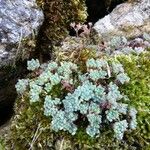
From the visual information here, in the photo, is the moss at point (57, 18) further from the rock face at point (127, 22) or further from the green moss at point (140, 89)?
the green moss at point (140, 89)

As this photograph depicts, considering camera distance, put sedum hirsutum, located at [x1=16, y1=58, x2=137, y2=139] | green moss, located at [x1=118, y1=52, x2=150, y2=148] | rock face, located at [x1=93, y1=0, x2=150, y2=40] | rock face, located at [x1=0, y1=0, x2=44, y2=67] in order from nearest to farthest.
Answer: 1. sedum hirsutum, located at [x1=16, y1=58, x2=137, y2=139]
2. green moss, located at [x1=118, y1=52, x2=150, y2=148]
3. rock face, located at [x1=0, y1=0, x2=44, y2=67]
4. rock face, located at [x1=93, y1=0, x2=150, y2=40]

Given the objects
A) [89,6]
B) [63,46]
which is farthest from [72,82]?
[89,6]

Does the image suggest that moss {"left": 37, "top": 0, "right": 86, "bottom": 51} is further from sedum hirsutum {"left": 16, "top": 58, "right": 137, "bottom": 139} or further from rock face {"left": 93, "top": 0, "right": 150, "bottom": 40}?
sedum hirsutum {"left": 16, "top": 58, "right": 137, "bottom": 139}


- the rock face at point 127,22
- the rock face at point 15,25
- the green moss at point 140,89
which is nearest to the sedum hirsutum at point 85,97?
the green moss at point 140,89

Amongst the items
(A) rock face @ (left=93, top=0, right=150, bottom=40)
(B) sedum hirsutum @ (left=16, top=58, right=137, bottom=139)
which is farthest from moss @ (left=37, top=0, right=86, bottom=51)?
(B) sedum hirsutum @ (left=16, top=58, right=137, bottom=139)

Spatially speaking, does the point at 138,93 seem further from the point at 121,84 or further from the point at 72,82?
the point at 72,82

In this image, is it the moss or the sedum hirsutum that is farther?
the moss

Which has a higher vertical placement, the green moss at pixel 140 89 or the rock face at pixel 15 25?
the rock face at pixel 15 25
